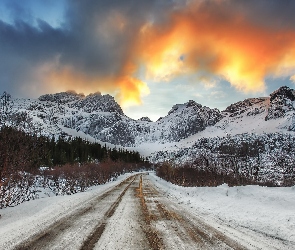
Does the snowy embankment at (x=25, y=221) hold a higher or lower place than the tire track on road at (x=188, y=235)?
lower

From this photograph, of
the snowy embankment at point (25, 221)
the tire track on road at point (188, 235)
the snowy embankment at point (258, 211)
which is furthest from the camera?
the snowy embankment at point (258, 211)

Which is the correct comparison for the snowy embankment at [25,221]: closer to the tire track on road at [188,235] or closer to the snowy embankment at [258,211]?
the tire track on road at [188,235]

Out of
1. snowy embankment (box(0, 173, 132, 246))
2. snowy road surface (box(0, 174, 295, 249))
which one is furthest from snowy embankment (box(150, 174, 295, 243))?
snowy embankment (box(0, 173, 132, 246))

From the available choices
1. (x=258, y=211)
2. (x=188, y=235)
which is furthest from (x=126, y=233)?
(x=258, y=211)

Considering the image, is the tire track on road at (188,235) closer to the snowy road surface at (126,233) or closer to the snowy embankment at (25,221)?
the snowy road surface at (126,233)

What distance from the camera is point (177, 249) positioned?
203 inches

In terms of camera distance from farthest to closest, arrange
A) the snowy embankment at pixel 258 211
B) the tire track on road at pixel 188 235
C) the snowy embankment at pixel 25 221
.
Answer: the snowy embankment at pixel 258 211
the snowy embankment at pixel 25 221
the tire track on road at pixel 188 235

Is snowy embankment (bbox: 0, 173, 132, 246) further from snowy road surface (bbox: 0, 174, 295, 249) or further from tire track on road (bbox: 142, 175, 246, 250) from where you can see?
tire track on road (bbox: 142, 175, 246, 250)

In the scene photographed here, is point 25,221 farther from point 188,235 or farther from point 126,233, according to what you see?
point 188,235

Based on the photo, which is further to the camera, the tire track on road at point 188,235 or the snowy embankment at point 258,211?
the snowy embankment at point 258,211

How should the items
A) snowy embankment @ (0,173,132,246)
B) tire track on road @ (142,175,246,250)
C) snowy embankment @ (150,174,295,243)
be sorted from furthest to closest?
snowy embankment @ (150,174,295,243)
snowy embankment @ (0,173,132,246)
tire track on road @ (142,175,246,250)

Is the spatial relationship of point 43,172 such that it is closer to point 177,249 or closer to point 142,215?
point 142,215

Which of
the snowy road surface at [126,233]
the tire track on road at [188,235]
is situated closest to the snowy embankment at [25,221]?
the snowy road surface at [126,233]

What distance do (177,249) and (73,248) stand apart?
2.04 metres
